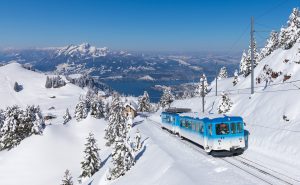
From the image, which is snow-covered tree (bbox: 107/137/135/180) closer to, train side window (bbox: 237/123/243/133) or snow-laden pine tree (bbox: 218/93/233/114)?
train side window (bbox: 237/123/243/133)

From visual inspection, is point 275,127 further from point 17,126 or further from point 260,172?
point 17,126

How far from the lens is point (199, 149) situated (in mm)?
34500

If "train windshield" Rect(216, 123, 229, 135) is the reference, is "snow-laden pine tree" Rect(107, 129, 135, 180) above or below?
below

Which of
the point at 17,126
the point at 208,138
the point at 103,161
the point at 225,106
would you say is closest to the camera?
the point at 208,138

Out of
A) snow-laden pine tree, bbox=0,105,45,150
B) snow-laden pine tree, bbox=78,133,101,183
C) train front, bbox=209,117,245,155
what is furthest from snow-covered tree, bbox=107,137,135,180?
snow-laden pine tree, bbox=0,105,45,150

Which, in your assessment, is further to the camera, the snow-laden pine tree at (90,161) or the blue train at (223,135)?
the snow-laden pine tree at (90,161)

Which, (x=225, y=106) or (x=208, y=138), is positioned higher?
(x=208, y=138)

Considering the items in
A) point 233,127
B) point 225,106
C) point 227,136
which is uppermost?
point 233,127

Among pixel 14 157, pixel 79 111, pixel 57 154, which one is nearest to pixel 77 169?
pixel 57 154

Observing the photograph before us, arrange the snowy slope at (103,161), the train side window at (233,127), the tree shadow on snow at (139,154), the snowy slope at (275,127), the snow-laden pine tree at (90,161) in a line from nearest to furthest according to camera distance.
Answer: the snowy slope at (103,161) → the snowy slope at (275,127) → the train side window at (233,127) → the tree shadow on snow at (139,154) → the snow-laden pine tree at (90,161)

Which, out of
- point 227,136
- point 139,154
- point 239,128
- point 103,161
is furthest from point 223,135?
point 103,161

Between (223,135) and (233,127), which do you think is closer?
(223,135)

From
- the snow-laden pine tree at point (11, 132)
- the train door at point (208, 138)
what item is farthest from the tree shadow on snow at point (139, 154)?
the snow-laden pine tree at point (11, 132)

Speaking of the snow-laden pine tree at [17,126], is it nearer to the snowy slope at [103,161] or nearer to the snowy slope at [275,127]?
the snowy slope at [103,161]
